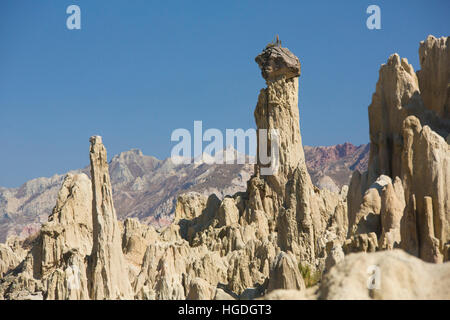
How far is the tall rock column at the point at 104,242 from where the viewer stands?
3859cm

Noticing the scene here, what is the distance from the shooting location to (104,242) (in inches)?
1550

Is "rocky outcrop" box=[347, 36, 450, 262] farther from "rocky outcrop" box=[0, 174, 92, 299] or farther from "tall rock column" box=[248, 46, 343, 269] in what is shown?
"rocky outcrop" box=[0, 174, 92, 299]

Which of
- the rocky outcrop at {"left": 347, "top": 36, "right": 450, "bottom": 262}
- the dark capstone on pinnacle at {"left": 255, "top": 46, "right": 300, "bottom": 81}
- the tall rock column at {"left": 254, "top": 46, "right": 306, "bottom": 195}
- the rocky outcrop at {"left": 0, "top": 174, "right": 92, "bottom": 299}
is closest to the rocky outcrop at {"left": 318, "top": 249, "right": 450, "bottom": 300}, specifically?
the rocky outcrop at {"left": 347, "top": 36, "right": 450, "bottom": 262}

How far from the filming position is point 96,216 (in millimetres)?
39875

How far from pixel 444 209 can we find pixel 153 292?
1683cm

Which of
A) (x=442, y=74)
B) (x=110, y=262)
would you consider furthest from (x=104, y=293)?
(x=442, y=74)

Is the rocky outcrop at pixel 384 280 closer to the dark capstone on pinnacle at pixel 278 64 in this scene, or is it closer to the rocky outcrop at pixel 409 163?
the rocky outcrop at pixel 409 163

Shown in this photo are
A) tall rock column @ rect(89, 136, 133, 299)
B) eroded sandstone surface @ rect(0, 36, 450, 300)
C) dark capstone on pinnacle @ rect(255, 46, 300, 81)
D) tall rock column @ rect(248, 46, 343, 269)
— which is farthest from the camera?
dark capstone on pinnacle @ rect(255, 46, 300, 81)

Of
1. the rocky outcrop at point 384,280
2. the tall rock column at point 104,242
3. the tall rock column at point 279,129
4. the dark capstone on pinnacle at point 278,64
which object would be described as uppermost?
the dark capstone on pinnacle at point 278,64

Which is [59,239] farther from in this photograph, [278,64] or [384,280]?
[384,280]

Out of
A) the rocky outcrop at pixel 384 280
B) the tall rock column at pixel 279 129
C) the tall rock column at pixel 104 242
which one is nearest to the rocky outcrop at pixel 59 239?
the tall rock column at pixel 104 242

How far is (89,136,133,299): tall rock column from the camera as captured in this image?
38594 millimetres
